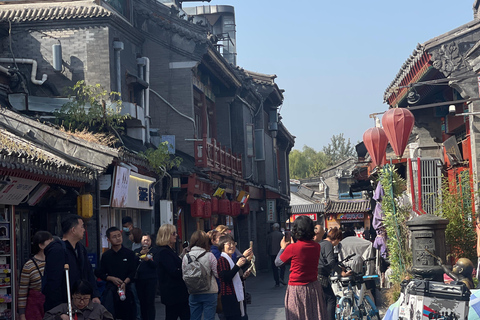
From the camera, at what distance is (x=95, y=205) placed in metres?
13.4

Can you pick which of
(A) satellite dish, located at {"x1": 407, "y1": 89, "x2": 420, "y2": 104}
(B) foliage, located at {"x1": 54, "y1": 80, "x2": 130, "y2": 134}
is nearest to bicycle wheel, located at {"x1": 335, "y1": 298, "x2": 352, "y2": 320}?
(A) satellite dish, located at {"x1": 407, "y1": 89, "x2": 420, "y2": 104}

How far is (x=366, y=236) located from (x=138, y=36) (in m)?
14.1

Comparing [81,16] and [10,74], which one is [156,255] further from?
[81,16]

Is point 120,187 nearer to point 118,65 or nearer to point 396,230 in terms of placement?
point 118,65

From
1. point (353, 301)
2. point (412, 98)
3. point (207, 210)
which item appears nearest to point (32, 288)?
point (353, 301)

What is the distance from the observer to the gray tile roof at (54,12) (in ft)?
57.4

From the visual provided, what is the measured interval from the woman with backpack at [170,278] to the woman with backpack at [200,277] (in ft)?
0.87

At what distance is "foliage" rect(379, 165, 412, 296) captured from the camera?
13328mm

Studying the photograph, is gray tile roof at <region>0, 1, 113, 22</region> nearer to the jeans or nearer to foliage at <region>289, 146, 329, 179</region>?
the jeans

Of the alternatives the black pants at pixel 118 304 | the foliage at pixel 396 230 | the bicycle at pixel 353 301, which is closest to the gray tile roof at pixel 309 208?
the foliage at pixel 396 230

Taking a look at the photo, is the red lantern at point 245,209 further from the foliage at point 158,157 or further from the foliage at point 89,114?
the foliage at point 89,114

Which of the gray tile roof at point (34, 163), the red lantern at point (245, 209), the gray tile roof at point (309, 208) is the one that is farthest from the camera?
the gray tile roof at point (309, 208)

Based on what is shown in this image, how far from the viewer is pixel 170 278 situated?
31.9ft

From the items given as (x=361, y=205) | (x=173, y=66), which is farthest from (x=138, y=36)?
(x=361, y=205)
